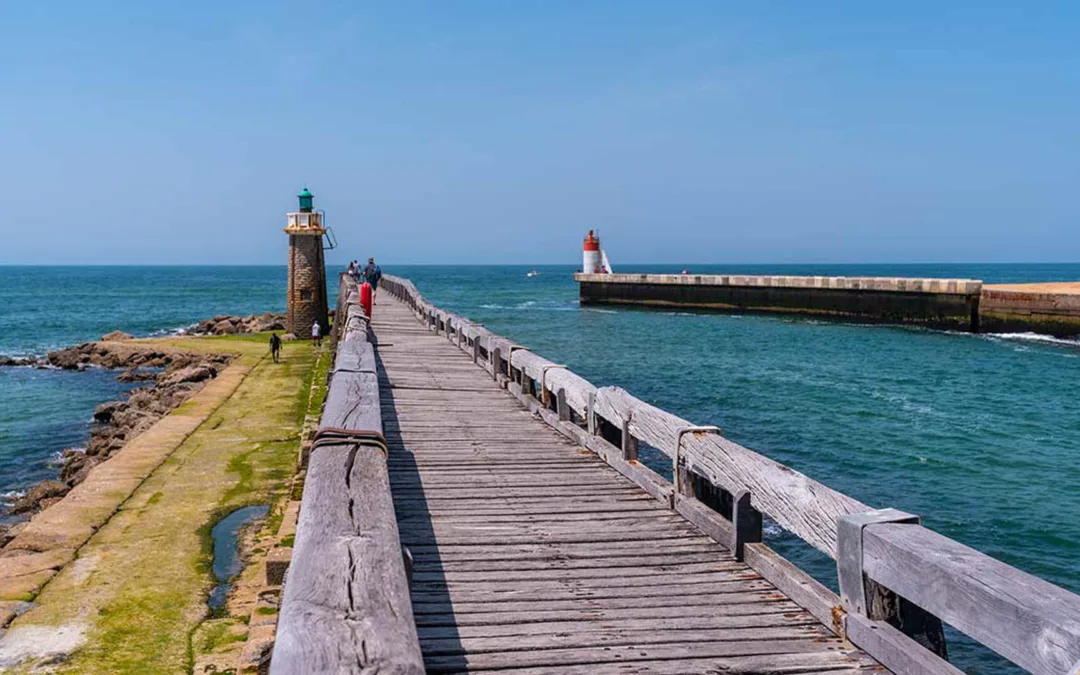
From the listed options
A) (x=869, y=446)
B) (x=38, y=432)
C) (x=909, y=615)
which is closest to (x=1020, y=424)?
(x=869, y=446)

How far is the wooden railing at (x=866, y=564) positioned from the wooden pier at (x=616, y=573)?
0.01m

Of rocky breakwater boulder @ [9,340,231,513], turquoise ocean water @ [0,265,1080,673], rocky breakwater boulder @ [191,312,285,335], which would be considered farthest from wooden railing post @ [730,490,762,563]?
rocky breakwater boulder @ [191,312,285,335]

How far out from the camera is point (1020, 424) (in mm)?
20688

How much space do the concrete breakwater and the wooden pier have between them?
37382mm

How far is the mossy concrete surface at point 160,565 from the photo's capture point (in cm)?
817

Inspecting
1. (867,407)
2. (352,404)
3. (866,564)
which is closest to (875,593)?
(866,564)

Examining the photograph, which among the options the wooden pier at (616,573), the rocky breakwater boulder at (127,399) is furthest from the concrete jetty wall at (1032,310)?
the wooden pier at (616,573)

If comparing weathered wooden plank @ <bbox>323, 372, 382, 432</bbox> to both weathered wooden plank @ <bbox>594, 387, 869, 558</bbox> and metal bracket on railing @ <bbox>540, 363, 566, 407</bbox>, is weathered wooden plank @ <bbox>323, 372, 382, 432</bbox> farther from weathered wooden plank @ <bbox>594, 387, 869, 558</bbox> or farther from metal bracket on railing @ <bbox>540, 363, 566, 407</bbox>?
metal bracket on railing @ <bbox>540, 363, 566, 407</bbox>

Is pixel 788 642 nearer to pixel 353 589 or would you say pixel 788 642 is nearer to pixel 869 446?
pixel 353 589

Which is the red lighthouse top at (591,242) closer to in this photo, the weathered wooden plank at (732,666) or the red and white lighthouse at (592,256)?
the red and white lighthouse at (592,256)

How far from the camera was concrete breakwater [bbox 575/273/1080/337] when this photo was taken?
129 feet

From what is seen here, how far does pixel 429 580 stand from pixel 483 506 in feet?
5.45

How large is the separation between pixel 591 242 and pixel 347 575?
219 feet

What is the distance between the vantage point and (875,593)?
4.08m
